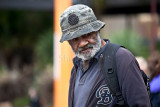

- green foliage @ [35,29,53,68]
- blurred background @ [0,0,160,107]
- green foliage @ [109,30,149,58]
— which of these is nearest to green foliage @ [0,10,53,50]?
blurred background @ [0,0,160,107]

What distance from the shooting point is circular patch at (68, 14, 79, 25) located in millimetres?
2521

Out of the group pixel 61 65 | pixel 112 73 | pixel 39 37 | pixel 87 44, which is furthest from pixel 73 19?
pixel 39 37

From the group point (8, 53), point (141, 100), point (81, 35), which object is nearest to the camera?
point (141, 100)

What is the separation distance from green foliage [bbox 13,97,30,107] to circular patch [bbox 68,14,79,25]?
952 centimetres

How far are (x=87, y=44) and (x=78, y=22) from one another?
0.18m

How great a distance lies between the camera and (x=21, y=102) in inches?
476

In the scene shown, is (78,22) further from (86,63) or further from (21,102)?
(21,102)

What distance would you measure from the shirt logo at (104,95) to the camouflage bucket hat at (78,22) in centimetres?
43

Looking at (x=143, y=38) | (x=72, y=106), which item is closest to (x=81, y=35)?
(x=72, y=106)

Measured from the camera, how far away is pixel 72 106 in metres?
2.70

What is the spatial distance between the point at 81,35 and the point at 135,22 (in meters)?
13.9

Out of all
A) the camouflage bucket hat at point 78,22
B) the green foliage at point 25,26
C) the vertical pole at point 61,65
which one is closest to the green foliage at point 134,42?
the green foliage at point 25,26

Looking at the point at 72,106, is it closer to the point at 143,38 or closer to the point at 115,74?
the point at 115,74

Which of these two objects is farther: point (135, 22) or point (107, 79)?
point (135, 22)
